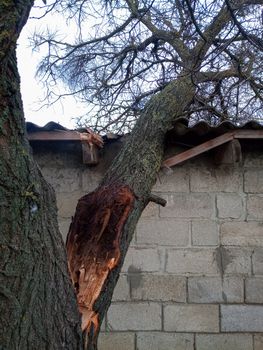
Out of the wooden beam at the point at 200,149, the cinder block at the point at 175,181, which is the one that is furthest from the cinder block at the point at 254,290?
the wooden beam at the point at 200,149

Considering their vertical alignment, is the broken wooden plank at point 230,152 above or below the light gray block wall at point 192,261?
above

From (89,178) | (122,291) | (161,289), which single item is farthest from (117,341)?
(89,178)

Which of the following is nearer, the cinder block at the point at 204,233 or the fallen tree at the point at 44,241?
the fallen tree at the point at 44,241

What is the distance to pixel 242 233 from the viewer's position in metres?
4.01

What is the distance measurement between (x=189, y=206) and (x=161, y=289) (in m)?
0.68

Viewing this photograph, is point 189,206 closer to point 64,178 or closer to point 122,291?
point 122,291

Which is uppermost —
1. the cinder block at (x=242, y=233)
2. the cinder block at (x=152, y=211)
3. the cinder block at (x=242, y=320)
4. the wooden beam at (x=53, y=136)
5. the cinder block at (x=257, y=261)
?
the wooden beam at (x=53, y=136)

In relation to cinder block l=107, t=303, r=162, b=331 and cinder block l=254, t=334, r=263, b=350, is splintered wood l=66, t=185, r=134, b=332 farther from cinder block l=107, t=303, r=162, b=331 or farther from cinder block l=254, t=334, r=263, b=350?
cinder block l=254, t=334, r=263, b=350

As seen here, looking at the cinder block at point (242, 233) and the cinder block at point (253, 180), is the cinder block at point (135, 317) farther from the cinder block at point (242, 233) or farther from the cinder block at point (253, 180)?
the cinder block at point (253, 180)

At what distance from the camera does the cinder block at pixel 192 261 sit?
397cm

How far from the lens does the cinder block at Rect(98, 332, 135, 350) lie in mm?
3912

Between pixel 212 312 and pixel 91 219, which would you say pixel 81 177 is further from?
pixel 91 219

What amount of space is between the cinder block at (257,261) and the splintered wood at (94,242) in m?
1.84

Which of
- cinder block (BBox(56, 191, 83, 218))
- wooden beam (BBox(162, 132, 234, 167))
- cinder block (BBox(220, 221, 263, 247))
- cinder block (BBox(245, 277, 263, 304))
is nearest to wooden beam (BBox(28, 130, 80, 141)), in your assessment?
cinder block (BBox(56, 191, 83, 218))
